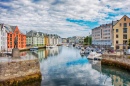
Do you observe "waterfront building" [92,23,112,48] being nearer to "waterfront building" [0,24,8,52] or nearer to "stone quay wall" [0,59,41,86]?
"waterfront building" [0,24,8,52]

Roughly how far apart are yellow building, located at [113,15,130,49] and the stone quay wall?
167 ft

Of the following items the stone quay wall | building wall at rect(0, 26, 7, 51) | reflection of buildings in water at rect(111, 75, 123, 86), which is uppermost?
building wall at rect(0, 26, 7, 51)

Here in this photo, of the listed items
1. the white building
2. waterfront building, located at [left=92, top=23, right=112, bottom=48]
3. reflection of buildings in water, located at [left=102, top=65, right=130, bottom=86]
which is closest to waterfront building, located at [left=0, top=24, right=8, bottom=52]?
the white building

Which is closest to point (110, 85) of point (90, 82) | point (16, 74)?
point (90, 82)

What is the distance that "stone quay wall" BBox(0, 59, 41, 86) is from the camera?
75.7 feet

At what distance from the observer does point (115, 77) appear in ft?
101

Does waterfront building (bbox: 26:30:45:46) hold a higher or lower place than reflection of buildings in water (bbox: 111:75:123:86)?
higher

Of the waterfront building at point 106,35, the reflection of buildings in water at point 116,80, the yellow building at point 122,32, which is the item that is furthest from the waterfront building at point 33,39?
the reflection of buildings in water at point 116,80

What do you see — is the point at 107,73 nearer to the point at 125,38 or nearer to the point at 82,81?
the point at 82,81

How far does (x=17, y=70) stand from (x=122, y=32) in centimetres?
5513

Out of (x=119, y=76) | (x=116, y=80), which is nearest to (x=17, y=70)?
(x=116, y=80)

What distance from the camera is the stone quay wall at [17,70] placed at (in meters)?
Answer: 23.1

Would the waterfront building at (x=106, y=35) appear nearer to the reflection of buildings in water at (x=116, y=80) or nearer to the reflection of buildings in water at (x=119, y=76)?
the reflection of buildings in water at (x=119, y=76)

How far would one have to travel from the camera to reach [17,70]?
24.1 meters
